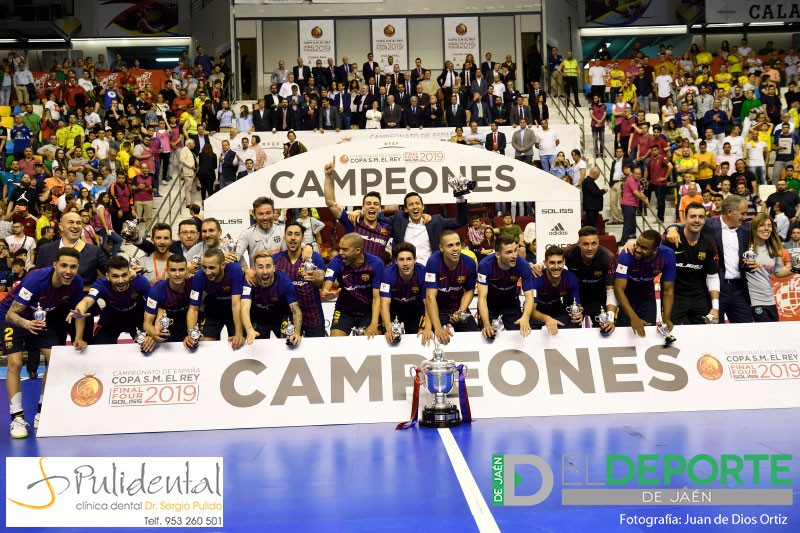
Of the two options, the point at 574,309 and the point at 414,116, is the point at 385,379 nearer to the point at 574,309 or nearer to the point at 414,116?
the point at 574,309

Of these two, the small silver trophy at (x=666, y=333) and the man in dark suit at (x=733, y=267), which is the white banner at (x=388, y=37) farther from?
the small silver trophy at (x=666, y=333)

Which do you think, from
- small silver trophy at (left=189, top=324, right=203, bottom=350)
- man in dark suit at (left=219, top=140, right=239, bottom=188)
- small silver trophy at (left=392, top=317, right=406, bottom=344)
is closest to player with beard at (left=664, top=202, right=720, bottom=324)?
small silver trophy at (left=392, top=317, right=406, bottom=344)

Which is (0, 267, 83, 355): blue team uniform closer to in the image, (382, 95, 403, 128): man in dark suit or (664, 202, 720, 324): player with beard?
(664, 202, 720, 324): player with beard

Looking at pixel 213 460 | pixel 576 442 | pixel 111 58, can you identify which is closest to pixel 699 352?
pixel 576 442

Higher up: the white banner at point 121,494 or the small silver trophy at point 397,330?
the small silver trophy at point 397,330

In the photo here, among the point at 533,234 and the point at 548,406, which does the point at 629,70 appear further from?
the point at 548,406

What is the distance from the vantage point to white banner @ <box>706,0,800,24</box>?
37.5 m

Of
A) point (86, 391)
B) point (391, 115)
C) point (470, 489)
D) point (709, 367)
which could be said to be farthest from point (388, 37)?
point (470, 489)

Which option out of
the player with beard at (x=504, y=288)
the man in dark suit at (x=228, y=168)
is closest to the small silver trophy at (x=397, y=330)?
the player with beard at (x=504, y=288)

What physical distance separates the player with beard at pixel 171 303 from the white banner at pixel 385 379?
1.10 feet

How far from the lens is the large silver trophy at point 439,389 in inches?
382

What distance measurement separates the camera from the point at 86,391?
34.1 ft

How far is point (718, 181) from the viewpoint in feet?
73.5

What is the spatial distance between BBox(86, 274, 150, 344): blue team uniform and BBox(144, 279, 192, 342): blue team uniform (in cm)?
27
